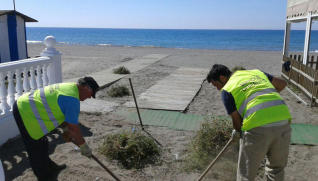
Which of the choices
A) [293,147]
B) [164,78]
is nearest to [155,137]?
[293,147]

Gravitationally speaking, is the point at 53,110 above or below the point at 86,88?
below

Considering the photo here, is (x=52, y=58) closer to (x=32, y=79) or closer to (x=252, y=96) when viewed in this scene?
(x=32, y=79)

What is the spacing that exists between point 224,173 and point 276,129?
137cm

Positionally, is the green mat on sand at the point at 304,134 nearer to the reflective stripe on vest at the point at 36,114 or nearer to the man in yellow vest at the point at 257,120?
the man in yellow vest at the point at 257,120

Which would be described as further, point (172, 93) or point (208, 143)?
point (172, 93)

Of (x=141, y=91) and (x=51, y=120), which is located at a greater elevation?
(x=51, y=120)

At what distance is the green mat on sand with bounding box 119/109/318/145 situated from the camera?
18.3ft

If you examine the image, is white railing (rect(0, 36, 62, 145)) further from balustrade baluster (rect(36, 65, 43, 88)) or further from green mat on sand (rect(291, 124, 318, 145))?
green mat on sand (rect(291, 124, 318, 145))

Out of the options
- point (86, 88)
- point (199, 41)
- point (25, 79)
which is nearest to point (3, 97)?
point (25, 79)

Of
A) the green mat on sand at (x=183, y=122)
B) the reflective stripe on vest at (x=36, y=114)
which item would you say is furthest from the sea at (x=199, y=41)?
the reflective stripe on vest at (x=36, y=114)

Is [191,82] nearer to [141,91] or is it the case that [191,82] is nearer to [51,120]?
[141,91]

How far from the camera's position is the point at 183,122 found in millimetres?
6395

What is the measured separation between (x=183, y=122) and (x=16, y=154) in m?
3.15

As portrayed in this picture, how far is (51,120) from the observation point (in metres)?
3.45
